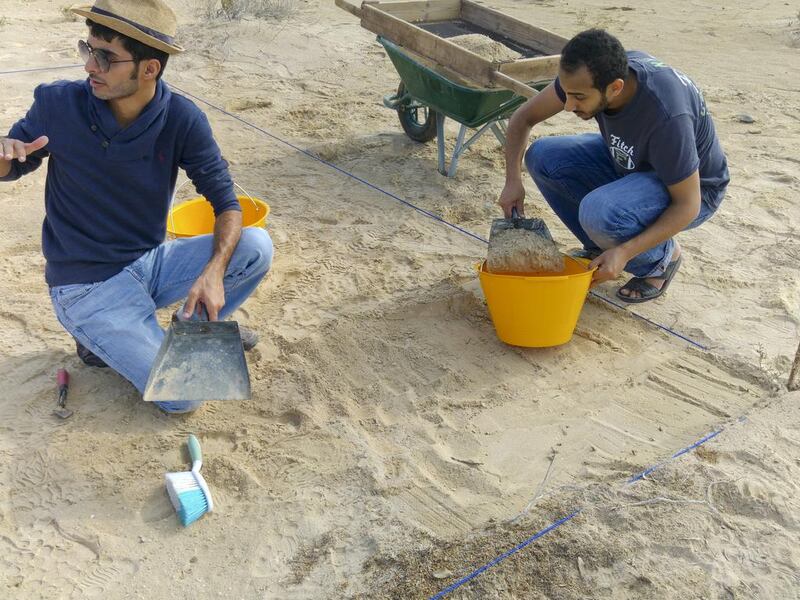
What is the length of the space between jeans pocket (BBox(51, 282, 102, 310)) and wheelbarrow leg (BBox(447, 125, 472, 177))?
8.74 feet

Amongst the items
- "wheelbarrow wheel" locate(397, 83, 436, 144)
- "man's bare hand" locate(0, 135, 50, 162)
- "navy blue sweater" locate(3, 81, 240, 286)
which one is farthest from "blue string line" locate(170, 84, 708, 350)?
"man's bare hand" locate(0, 135, 50, 162)

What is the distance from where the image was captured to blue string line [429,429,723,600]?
2.43m

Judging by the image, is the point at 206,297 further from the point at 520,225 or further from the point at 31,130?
→ the point at 520,225

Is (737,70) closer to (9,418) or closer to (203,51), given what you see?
(203,51)

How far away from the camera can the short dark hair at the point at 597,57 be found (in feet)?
10.4

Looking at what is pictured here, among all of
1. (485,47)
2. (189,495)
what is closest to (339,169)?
(485,47)

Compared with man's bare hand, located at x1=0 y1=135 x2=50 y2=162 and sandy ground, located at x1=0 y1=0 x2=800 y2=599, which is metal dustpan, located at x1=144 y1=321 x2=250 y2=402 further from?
man's bare hand, located at x1=0 y1=135 x2=50 y2=162

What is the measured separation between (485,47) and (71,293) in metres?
3.17

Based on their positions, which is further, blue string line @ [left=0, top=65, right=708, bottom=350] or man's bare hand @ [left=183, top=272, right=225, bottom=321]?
blue string line @ [left=0, top=65, right=708, bottom=350]

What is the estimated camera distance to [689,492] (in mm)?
2777

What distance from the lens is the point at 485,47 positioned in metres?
5.23

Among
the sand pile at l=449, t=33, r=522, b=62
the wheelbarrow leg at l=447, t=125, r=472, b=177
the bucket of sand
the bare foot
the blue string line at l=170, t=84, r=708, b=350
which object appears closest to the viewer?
the blue string line at l=170, t=84, r=708, b=350

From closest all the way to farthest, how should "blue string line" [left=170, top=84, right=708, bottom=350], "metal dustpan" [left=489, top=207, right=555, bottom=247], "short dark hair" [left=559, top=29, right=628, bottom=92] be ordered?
"short dark hair" [left=559, top=29, right=628, bottom=92], "metal dustpan" [left=489, top=207, right=555, bottom=247], "blue string line" [left=170, top=84, right=708, bottom=350]

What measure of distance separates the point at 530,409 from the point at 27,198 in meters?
3.17
